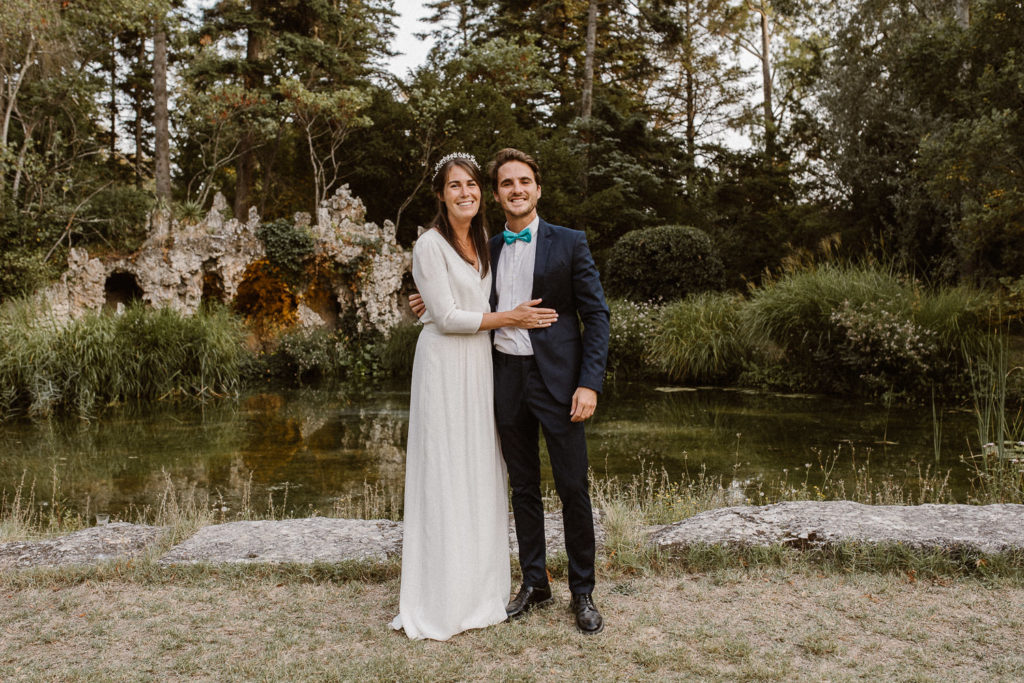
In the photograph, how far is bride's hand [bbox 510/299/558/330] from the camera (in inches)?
117

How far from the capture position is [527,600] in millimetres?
3188

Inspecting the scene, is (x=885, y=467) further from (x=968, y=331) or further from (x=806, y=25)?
(x=806, y=25)

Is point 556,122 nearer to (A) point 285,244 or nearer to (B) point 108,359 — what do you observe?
(A) point 285,244

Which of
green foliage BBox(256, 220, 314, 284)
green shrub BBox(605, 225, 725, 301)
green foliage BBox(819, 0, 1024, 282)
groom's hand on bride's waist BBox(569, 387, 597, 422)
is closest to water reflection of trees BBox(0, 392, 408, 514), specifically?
groom's hand on bride's waist BBox(569, 387, 597, 422)

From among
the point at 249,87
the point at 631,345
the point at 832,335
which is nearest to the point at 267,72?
the point at 249,87

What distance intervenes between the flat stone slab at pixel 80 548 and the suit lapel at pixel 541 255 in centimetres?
251

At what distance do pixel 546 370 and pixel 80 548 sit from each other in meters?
2.69

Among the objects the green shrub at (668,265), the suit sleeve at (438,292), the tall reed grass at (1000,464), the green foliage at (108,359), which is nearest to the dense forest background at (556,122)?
the green shrub at (668,265)

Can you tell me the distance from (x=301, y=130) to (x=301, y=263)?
4935 mm

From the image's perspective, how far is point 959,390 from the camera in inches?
370

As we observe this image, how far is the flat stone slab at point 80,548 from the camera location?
3.75 metres

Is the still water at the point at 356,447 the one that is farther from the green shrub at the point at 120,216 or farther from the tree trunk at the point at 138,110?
the tree trunk at the point at 138,110

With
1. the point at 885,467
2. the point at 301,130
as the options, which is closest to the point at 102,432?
the point at 885,467

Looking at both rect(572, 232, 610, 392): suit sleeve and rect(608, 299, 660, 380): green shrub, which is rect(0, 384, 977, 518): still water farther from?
rect(572, 232, 610, 392): suit sleeve
